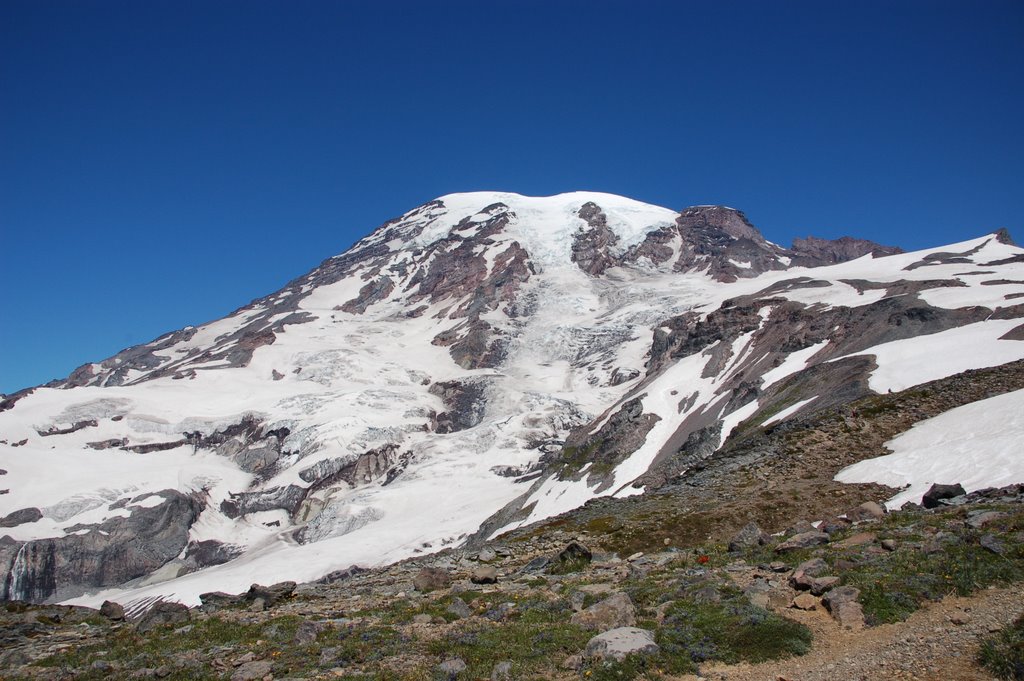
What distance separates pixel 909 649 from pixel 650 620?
497 cm

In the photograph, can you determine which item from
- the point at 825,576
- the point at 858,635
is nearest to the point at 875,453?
the point at 825,576

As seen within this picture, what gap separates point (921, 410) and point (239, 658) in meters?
32.1

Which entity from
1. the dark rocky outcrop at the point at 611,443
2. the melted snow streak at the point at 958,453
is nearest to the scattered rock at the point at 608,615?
the melted snow streak at the point at 958,453

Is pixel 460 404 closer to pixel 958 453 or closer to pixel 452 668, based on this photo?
pixel 958 453

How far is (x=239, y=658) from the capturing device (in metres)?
14.7

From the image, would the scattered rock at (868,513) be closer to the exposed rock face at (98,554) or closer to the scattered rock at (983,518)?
the scattered rock at (983,518)

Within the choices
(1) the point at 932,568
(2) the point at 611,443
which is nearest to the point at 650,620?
(1) the point at 932,568

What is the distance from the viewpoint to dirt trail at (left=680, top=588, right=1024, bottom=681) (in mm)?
10484

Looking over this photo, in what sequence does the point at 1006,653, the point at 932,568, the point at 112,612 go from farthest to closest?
the point at 112,612
the point at 932,568
the point at 1006,653

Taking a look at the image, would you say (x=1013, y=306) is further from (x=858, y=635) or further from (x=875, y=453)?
(x=858, y=635)

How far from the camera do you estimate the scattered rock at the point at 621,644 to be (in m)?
12.4

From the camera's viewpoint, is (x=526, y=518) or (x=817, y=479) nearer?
(x=817, y=479)

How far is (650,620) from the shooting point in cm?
1423

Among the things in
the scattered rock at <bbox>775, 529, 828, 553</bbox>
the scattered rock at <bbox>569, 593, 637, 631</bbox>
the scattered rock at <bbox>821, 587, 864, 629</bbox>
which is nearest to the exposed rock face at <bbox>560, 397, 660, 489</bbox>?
the scattered rock at <bbox>775, 529, 828, 553</bbox>
